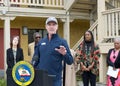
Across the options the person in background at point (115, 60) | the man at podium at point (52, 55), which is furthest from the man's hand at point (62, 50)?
the person in background at point (115, 60)

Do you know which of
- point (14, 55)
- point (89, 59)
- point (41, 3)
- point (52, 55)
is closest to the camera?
point (52, 55)

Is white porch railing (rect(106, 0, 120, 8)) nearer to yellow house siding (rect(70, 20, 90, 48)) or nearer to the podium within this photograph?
yellow house siding (rect(70, 20, 90, 48))

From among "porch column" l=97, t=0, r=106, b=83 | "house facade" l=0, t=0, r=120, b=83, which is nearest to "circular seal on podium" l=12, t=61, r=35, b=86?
"house facade" l=0, t=0, r=120, b=83

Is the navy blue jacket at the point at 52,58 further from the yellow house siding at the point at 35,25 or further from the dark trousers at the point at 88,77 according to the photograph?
the yellow house siding at the point at 35,25

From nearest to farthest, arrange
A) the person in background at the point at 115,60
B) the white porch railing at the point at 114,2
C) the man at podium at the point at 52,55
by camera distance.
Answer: the man at podium at the point at 52,55
the person in background at the point at 115,60
the white porch railing at the point at 114,2

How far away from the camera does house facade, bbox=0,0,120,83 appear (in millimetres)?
12344

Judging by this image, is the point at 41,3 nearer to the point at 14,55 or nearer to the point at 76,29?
the point at 76,29

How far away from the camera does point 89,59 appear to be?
8.27m

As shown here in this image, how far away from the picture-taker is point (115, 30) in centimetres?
1205

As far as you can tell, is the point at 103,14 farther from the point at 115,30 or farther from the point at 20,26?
the point at 20,26

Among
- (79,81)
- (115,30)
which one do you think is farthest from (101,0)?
(79,81)

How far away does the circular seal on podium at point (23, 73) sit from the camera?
4160mm

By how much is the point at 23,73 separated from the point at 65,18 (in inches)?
452

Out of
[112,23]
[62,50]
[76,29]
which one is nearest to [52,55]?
[62,50]
